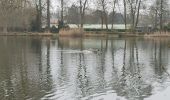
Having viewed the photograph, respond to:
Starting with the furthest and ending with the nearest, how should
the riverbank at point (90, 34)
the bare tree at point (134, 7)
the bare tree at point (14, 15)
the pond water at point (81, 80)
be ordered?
the bare tree at point (134, 7) → the bare tree at point (14, 15) → the riverbank at point (90, 34) → the pond water at point (81, 80)

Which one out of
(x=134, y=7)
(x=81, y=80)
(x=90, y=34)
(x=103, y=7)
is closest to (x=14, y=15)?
(x=90, y=34)

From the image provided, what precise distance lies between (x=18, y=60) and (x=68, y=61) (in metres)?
3.25

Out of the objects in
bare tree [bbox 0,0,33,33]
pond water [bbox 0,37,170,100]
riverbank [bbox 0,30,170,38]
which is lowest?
pond water [bbox 0,37,170,100]

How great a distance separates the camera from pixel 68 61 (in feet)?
81.3

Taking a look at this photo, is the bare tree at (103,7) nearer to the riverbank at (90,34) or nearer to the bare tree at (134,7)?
the bare tree at (134,7)

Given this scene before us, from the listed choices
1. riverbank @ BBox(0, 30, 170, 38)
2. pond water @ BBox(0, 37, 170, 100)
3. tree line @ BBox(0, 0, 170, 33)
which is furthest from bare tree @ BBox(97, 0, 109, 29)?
pond water @ BBox(0, 37, 170, 100)

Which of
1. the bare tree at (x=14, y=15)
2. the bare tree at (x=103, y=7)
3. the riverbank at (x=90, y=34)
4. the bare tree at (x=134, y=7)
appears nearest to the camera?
the riverbank at (x=90, y=34)

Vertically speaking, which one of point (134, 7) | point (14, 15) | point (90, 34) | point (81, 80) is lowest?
point (81, 80)

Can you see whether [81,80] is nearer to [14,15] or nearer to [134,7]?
[14,15]

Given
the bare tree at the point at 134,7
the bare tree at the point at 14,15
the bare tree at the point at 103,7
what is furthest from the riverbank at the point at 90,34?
the bare tree at the point at 103,7

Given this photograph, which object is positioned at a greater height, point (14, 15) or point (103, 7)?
point (103, 7)

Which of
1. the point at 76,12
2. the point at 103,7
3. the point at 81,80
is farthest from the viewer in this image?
the point at 76,12

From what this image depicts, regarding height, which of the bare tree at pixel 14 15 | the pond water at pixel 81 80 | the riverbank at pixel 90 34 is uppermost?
the bare tree at pixel 14 15

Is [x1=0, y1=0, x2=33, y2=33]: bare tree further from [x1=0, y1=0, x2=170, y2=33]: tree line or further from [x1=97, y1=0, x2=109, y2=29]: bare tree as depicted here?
[x1=97, y1=0, x2=109, y2=29]: bare tree
